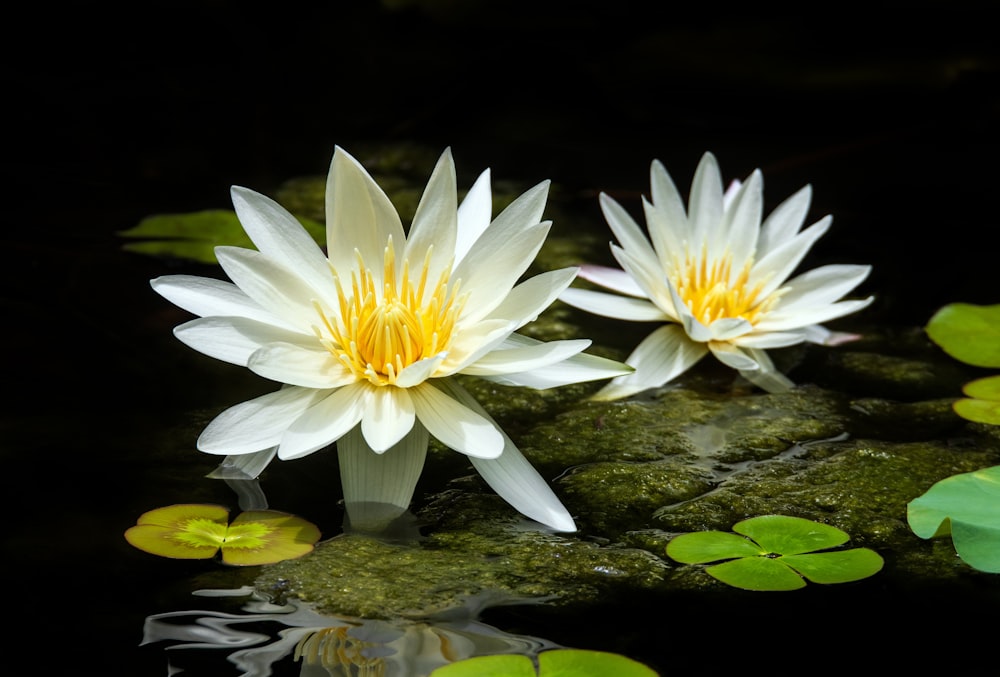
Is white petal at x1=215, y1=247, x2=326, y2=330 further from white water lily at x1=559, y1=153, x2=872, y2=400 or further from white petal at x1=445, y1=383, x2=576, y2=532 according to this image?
white water lily at x1=559, y1=153, x2=872, y2=400

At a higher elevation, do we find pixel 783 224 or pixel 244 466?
pixel 783 224

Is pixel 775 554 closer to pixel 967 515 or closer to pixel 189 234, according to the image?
pixel 967 515

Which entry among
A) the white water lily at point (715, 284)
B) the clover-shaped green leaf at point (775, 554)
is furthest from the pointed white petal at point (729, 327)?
the clover-shaped green leaf at point (775, 554)

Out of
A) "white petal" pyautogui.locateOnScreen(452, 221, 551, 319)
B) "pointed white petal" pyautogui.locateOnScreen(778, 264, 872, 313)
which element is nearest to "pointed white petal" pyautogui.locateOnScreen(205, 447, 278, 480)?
"white petal" pyautogui.locateOnScreen(452, 221, 551, 319)

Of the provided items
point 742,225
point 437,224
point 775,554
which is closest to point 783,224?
point 742,225

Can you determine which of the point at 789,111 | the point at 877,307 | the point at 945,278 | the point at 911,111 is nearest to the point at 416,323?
the point at 877,307
